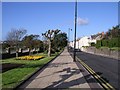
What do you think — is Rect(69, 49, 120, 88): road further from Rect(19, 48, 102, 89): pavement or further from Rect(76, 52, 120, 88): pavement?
Rect(19, 48, 102, 89): pavement

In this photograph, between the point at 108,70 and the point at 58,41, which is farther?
the point at 58,41

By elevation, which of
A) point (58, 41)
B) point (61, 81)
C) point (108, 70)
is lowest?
point (108, 70)

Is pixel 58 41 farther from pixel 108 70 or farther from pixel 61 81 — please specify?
pixel 61 81

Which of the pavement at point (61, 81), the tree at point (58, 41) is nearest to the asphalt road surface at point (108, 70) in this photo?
the pavement at point (61, 81)

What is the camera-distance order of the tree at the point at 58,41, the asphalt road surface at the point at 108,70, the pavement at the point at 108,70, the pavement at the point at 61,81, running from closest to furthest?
1. the pavement at the point at 61,81
2. the pavement at the point at 108,70
3. the asphalt road surface at the point at 108,70
4. the tree at the point at 58,41

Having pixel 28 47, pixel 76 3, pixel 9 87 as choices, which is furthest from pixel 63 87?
pixel 28 47

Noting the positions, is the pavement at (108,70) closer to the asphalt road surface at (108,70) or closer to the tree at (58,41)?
the asphalt road surface at (108,70)

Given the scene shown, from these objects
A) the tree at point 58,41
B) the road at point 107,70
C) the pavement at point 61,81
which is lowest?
the road at point 107,70

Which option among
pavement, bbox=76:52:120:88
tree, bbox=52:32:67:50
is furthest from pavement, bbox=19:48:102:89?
tree, bbox=52:32:67:50

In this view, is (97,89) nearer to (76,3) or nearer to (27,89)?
(27,89)

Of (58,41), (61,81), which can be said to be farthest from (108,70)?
Answer: (58,41)

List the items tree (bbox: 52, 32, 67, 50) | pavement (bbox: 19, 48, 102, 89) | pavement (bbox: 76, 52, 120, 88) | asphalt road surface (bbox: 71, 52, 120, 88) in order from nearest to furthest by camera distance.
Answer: pavement (bbox: 19, 48, 102, 89) → pavement (bbox: 76, 52, 120, 88) → asphalt road surface (bbox: 71, 52, 120, 88) → tree (bbox: 52, 32, 67, 50)

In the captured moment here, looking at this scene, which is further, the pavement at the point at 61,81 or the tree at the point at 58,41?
the tree at the point at 58,41

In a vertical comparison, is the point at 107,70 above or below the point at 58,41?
below
